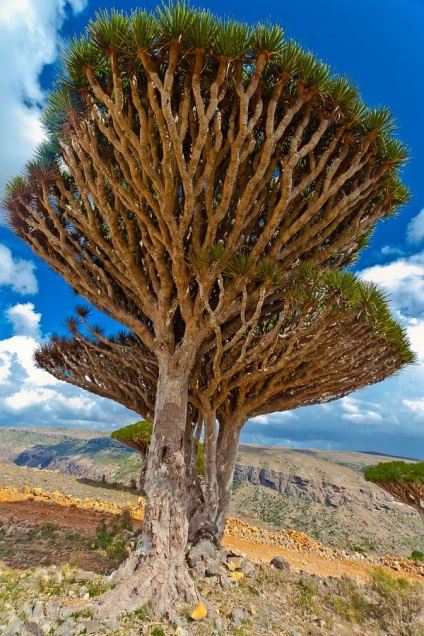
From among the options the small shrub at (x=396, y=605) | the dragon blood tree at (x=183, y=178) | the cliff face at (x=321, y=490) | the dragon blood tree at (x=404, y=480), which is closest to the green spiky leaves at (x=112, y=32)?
the dragon blood tree at (x=183, y=178)

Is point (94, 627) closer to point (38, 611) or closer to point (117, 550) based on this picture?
point (38, 611)

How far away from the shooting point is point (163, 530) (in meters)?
5.11

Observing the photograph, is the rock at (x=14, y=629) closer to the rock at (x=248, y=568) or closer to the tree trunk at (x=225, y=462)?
the rock at (x=248, y=568)

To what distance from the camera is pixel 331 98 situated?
5.58m

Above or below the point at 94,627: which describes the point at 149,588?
above

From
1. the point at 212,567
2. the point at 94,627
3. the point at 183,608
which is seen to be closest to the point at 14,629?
the point at 94,627

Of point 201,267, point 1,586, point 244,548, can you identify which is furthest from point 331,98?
point 244,548

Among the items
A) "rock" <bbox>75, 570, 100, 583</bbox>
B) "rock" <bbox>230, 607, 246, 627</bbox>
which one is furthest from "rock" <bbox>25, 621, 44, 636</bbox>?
"rock" <bbox>230, 607, 246, 627</bbox>

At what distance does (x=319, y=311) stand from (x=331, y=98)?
3159mm

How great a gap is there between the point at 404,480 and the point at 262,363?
11060mm

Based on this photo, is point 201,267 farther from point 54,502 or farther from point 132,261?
point 54,502

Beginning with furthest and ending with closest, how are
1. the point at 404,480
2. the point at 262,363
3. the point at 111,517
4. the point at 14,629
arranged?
the point at 404,480
the point at 111,517
the point at 262,363
the point at 14,629

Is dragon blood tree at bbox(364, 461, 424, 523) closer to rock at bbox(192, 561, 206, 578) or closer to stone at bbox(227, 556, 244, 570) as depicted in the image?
stone at bbox(227, 556, 244, 570)

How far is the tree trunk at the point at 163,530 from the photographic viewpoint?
4.53 metres
